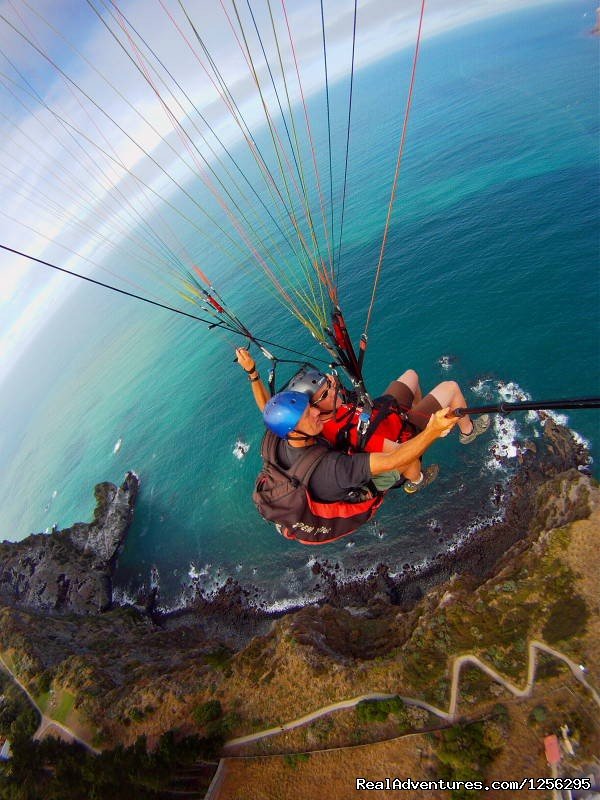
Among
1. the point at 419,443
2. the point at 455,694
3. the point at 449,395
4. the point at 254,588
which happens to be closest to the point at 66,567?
the point at 254,588

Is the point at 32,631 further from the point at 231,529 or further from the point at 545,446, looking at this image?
the point at 545,446

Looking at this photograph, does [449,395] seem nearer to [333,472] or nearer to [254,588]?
[333,472]

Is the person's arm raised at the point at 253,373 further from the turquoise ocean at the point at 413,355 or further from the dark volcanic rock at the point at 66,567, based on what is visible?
the dark volcanic rock at the point at 66,567

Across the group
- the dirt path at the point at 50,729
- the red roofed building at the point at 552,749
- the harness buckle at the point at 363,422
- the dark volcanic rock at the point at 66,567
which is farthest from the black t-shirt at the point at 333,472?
the dark volcanic rock at the point at 66,567

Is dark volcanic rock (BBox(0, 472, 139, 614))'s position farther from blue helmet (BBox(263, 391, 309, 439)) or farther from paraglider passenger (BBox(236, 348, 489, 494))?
blue helmet (BBox(263, 391, 309, 439))

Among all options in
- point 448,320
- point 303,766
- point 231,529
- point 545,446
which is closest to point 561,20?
point 448,320

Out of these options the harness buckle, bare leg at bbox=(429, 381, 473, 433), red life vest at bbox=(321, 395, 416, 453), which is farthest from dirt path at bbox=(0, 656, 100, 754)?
bare leg at bbox=(429, 381, 473, 433)
